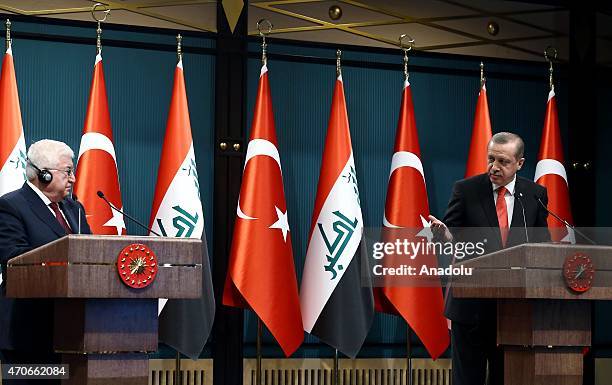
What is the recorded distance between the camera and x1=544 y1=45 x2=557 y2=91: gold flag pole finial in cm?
657

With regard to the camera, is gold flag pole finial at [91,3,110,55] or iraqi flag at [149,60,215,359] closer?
iraqi flag at [149,60,215,359]

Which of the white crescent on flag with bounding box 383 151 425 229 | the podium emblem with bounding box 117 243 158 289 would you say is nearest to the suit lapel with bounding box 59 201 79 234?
the podium emblem with bounding box 117 243 158 289

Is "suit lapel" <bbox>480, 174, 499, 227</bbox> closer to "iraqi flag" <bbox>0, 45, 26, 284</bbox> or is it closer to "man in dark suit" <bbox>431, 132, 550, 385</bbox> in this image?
"man in dark suit" <bbox>431, 132, 550, 385</bbox>

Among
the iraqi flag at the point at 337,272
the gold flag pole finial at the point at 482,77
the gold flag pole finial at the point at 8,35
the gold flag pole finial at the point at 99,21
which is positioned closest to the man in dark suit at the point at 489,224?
the iraqi flag at the point at 337,272

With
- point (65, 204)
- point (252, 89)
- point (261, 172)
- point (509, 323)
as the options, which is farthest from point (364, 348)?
point (65, 204)

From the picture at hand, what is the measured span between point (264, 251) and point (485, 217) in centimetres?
163

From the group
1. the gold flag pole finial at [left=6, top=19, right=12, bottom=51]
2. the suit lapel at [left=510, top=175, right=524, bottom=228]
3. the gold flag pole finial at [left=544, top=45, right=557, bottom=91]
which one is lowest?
the suit lapel at [left=510, top=175, right=524, bottom=228]

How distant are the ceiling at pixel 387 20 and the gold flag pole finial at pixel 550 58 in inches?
2.2

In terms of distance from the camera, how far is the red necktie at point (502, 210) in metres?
4.42

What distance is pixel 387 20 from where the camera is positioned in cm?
662

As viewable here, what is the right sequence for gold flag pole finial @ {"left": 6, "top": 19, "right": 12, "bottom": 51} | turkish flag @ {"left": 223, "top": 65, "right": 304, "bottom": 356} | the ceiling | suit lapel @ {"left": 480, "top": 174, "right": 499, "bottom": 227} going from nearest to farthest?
suit lapel @ {"left": 480, "top": 174, "right": 499, "bottom": 227} → gold flag pole finial @ {"left": 6, "top": 19, "right": 12, "bottom": 51} → turkish flag @ {"left": 223, "top": 65, "right": 304, "bottom": 356} → the ceiling

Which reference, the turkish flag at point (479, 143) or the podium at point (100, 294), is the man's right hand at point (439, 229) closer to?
the podium at point (100, 294)

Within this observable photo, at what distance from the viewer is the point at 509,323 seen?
3.89 metres

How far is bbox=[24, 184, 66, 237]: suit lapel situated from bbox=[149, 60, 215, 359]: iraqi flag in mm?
1738
